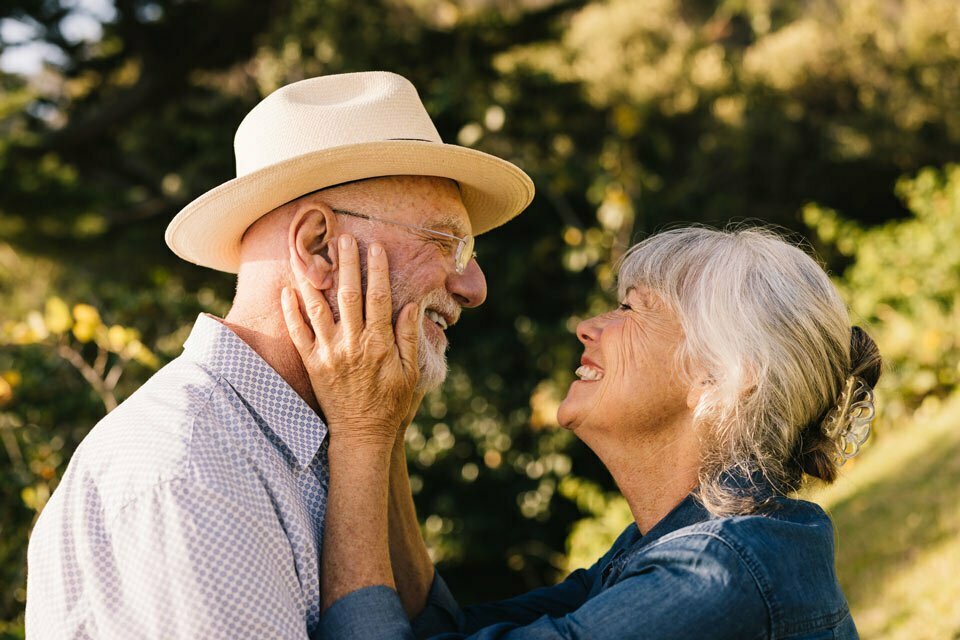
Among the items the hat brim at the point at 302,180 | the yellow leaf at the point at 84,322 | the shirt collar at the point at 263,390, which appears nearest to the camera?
the shirt collar at the point at 263,390

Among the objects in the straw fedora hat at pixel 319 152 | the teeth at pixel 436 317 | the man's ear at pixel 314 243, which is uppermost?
the straw fedora hat at pixel 319 152

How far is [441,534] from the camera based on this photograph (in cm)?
739

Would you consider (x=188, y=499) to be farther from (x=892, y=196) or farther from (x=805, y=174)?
(x=892, y=196)

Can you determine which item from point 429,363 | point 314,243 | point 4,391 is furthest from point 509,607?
point 4,391

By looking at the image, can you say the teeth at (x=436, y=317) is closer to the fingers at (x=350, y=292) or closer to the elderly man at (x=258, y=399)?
the elderly man at (x=258, y=399)

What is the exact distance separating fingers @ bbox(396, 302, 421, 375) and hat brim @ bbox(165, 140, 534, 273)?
36 cm

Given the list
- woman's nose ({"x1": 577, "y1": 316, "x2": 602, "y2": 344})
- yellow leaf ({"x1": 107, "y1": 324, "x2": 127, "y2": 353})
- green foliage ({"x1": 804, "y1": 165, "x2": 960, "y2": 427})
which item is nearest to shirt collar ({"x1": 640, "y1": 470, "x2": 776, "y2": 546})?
woman's nose ({"x1": 577, "y1": 316, "x2": 602, "y2": 344})

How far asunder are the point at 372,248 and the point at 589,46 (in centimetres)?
1233

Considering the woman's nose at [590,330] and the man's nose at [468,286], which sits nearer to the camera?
the man's nose at [468,286]

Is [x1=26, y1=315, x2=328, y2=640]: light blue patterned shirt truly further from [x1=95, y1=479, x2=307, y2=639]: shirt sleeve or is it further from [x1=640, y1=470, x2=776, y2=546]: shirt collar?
[x1=640, y1=470, x2=776, y2=546]: shirt collar

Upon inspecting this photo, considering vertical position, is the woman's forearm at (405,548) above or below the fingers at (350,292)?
below

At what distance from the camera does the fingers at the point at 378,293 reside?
211 cm

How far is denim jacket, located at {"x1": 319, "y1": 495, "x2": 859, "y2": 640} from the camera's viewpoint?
179 centimetres

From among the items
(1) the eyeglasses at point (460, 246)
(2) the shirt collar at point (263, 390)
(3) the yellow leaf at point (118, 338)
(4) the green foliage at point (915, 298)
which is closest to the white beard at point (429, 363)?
(1) the eyeglasses at point (460, 246)
